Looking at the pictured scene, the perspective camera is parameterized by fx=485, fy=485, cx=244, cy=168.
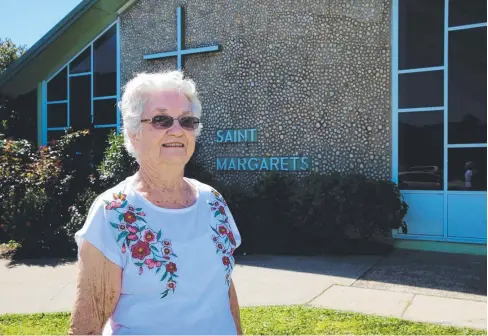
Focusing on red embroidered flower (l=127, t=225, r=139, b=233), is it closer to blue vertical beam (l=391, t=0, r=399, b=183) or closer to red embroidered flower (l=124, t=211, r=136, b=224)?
red embroidered flower (l=124, t=211, r=136, b=224)

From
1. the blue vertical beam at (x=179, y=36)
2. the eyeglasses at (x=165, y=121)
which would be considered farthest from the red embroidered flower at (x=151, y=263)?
the blue vertical beam at (x=179, y=36)

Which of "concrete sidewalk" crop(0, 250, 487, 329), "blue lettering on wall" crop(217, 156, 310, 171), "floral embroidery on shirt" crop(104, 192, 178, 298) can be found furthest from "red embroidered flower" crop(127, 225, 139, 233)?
"blue lettering on wall" crop(217, 156, 310, 171)

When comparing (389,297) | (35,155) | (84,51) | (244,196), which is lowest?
(389,297)

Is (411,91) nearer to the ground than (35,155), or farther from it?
farther from it

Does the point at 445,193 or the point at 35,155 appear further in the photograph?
the point at 35,155

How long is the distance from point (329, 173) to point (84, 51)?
735 centimetres

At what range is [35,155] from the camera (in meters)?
9.79

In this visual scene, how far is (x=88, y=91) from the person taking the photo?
12531 millimetres

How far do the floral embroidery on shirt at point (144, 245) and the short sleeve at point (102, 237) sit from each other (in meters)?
0.03

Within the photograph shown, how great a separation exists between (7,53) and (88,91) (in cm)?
992

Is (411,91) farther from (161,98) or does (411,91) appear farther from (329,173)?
(161,98)

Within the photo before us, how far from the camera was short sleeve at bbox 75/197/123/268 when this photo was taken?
1907 millimetres

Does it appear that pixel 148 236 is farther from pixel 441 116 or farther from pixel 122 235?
pixel 441 116

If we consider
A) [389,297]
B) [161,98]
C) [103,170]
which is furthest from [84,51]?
[161,98]
